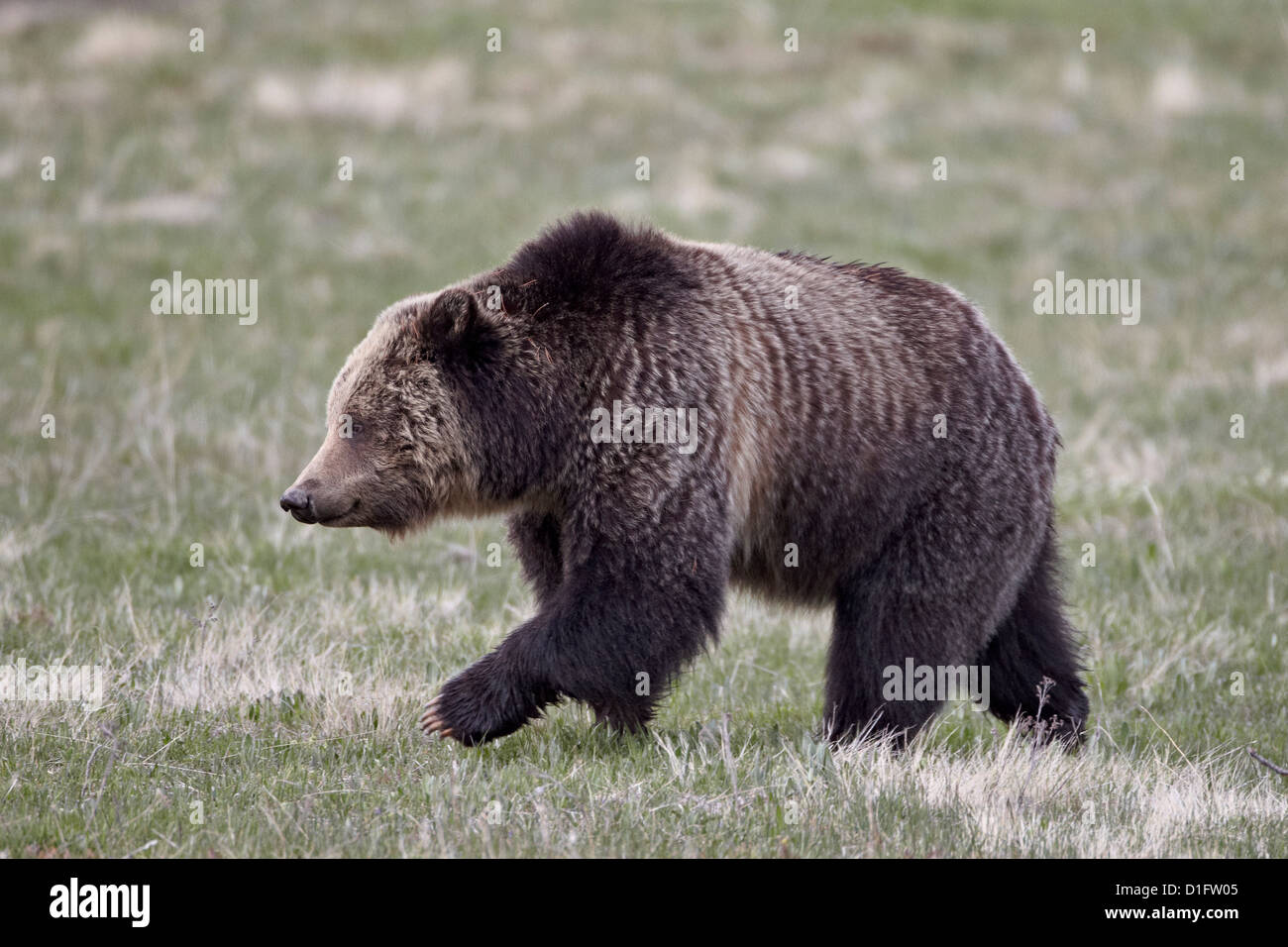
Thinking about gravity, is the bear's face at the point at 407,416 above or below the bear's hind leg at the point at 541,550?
above

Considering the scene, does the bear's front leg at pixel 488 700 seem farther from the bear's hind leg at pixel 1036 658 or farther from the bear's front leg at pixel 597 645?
the bear's hind leg at pixel 1036 658

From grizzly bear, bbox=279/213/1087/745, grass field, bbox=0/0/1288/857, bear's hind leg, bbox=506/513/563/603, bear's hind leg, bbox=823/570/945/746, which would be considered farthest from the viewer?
bear's hind leg, bbox=506/513/563/603

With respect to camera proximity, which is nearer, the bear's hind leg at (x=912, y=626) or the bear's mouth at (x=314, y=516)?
the bear's mouth at (x=314, y=516)

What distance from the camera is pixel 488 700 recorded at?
224 inches

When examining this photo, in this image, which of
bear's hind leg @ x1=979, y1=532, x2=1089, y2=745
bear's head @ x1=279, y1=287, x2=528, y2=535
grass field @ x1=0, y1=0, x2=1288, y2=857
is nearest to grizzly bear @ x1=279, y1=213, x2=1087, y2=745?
bear's head @ x1=279, y1=287, x2=528, y2=535

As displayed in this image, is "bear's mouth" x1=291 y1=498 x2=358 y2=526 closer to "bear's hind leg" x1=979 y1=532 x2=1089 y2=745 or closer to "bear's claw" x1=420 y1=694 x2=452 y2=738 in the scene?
"bear's claw" x1=420 y1=694 x2=452 y2=738

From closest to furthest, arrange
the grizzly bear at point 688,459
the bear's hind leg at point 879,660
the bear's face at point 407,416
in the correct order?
1. the grizzly bear at point 688,459
2. the bear's face at point 407,416
3. the bear's hind leg at point 879,660

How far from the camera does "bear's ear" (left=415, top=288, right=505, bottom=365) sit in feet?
19.5

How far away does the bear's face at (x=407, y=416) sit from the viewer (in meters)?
5.89

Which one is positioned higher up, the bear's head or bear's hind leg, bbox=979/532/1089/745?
the bear's head

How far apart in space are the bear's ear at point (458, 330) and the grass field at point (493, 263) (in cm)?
142

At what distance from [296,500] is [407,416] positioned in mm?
570

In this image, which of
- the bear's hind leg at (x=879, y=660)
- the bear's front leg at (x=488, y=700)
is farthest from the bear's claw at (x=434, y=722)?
the bear's hind leg at (x=879, y=660)

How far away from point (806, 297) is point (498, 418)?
1.46m
